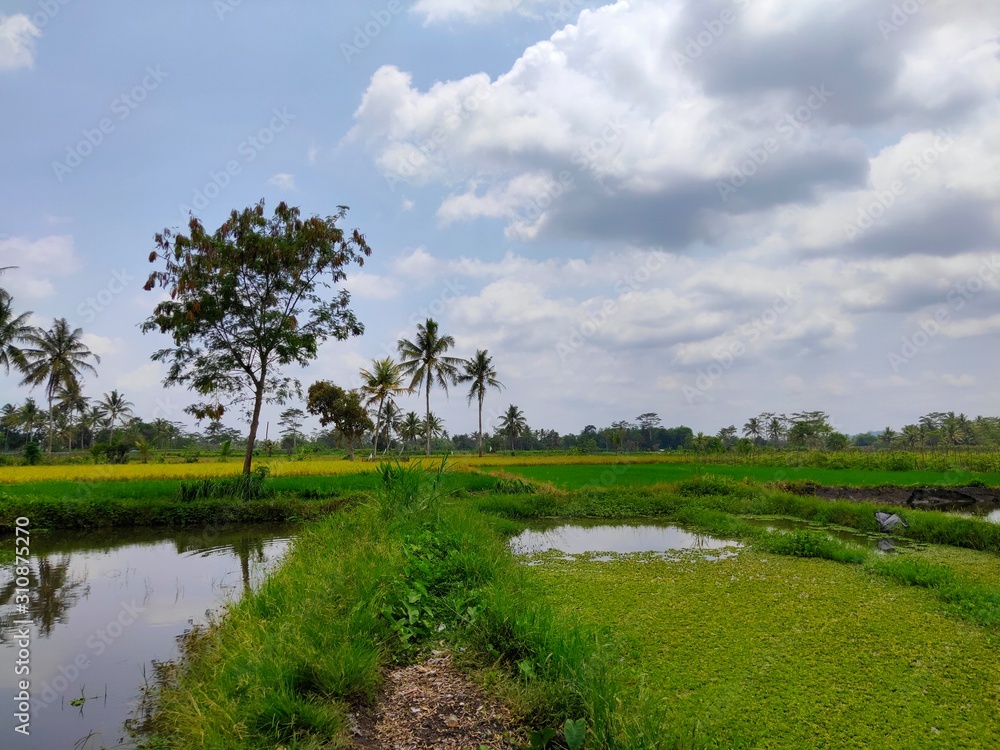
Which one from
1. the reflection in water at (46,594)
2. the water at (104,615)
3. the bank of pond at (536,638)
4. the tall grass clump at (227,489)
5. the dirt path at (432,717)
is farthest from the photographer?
the tall grass clump at (227,489)

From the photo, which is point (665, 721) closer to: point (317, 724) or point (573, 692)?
point (573, 692)

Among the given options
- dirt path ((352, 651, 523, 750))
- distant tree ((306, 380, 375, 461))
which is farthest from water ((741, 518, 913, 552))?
distant tree ((306, 380, 375, 461))

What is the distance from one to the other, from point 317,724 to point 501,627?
1475 millimetres

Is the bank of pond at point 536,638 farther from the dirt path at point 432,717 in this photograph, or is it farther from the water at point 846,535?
the water at point 846,535

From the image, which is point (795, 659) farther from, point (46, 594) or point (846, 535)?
point (46, 594)

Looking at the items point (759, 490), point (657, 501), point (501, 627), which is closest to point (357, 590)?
point (501, 627)

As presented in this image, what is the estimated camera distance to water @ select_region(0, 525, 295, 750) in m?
4.11

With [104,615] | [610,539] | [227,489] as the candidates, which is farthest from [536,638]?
[227,489]

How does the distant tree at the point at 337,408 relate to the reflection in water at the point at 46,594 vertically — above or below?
above

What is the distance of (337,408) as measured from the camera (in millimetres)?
35000

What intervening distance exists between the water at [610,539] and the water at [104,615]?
15.6ft

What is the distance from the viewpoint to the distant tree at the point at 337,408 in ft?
115

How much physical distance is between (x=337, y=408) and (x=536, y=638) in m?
33.2

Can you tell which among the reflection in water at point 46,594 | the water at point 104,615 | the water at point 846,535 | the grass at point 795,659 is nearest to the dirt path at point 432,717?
the grass at point 795,659
